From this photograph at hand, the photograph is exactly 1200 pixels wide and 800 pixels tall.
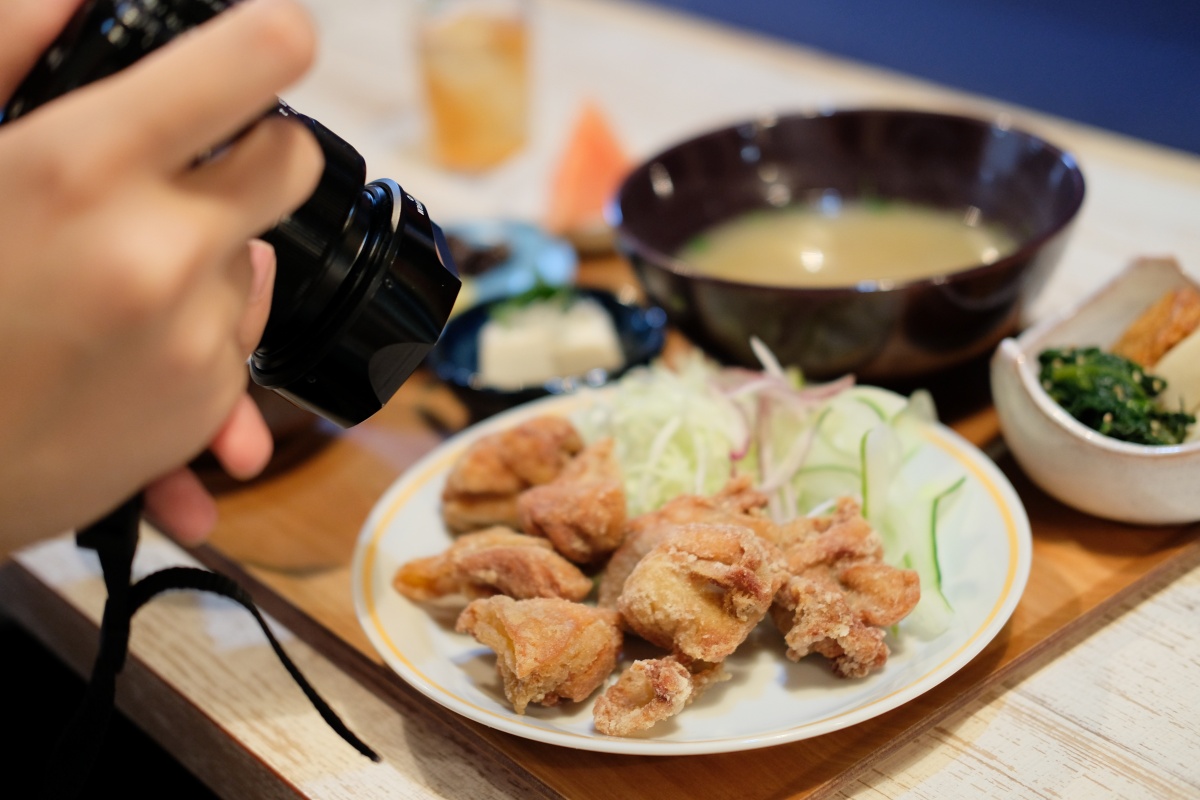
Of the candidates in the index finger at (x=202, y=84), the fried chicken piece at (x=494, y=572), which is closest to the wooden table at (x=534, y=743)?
the fried chicken piece at (x=494, y=572)

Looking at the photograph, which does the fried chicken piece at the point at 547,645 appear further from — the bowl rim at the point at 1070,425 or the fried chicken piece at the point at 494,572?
the bowl rim at the point at 1070,425

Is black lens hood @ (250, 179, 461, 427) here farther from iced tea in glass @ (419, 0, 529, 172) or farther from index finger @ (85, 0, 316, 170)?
iced tea in glass @ (419, 0, 529, 172)

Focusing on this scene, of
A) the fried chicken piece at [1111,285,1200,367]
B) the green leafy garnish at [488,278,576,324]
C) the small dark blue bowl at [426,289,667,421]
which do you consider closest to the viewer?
the fried chicken piece at [1111,285,1200,367]

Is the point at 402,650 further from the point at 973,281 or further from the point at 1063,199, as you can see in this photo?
the point at 1063,199

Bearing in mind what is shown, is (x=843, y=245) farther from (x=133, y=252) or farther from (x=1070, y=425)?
(x=133, y=252)

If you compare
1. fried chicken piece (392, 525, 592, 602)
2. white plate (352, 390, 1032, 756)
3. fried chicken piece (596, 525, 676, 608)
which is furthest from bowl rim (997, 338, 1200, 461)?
fried chicken piece (392, 525, 592, 602)
